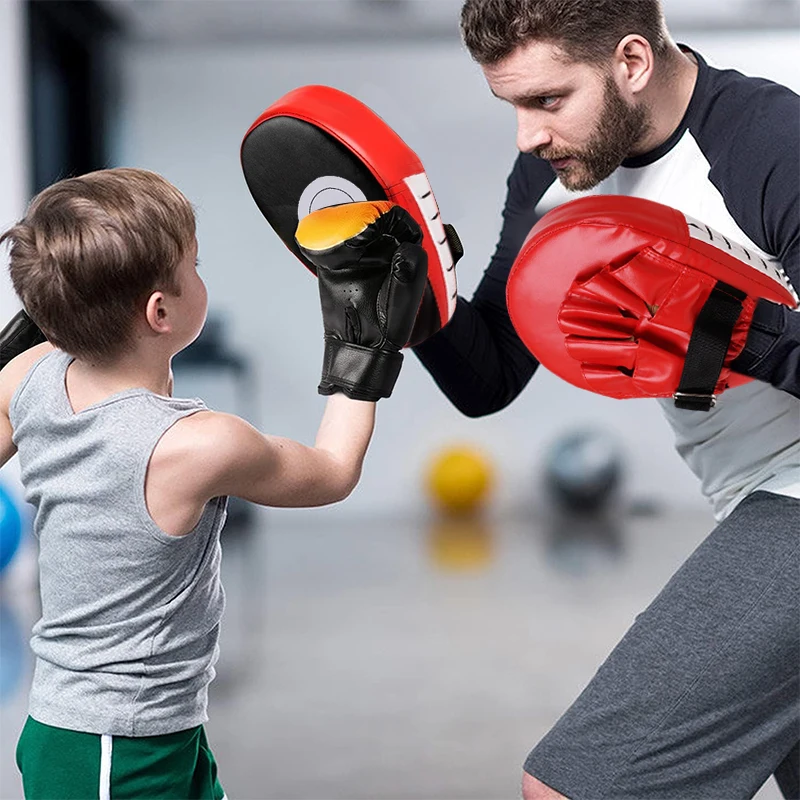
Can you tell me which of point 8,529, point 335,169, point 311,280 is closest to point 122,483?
point 335,169

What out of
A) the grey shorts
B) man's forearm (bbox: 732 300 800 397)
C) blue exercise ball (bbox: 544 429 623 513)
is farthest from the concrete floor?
man's forearm (bbox: 732 300 800 397)

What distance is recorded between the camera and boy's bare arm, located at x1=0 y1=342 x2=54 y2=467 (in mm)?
1362

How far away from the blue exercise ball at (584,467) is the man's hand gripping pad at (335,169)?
14.5ft

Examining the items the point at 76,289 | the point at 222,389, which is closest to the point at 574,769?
the point at 76,289

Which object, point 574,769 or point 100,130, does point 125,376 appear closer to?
point 574,769

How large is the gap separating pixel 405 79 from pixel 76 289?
213 inches

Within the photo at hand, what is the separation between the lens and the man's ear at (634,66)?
5.48 ft

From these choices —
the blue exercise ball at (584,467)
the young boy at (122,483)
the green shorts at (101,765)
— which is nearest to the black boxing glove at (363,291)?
the young boy at (122,483)

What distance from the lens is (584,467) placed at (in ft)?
19.6

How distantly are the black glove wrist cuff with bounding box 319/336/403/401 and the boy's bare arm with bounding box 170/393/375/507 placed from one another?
13 millimetres

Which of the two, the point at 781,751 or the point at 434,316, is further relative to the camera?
the point at 434,316

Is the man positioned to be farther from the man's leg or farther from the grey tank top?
the grey tank top

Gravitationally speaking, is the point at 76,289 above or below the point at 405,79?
below

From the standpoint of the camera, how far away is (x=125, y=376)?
1.30 m
